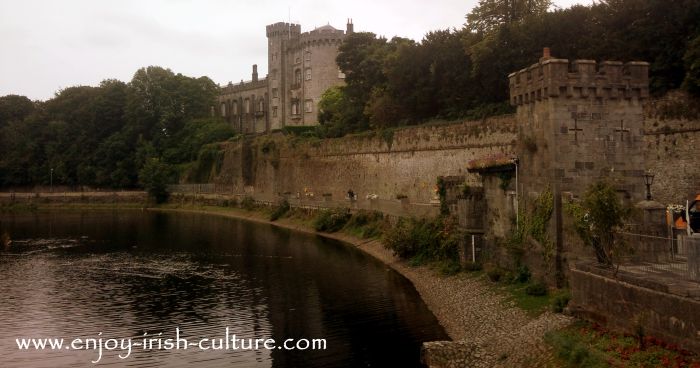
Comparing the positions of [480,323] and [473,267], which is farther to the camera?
[473,267]

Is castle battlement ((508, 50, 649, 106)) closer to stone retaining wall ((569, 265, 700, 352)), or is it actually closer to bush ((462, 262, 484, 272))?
stone retaining wall ((569, 265, 700, 352))

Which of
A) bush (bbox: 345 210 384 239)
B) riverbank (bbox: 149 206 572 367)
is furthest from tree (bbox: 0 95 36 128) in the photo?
riverbank (bbox: 149 206 572 367)

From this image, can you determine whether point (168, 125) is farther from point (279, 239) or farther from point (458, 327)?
point (458, 327)

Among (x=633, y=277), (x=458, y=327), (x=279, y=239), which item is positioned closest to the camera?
(x=633, y=277)

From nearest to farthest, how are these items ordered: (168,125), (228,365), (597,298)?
(597,298), (228,365), (168,125)

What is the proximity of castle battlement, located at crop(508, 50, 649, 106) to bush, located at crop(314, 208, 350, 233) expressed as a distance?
969 inches

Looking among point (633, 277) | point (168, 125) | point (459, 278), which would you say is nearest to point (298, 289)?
point (459, 278)

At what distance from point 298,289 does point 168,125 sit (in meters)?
66.1

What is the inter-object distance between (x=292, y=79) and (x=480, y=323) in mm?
67797

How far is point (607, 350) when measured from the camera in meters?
12.5

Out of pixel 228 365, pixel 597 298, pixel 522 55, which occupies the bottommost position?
pixel 228 365

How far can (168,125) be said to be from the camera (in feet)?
283

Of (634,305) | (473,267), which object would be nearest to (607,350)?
(634,305)

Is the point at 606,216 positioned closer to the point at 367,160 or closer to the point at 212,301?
the point at 212,301
